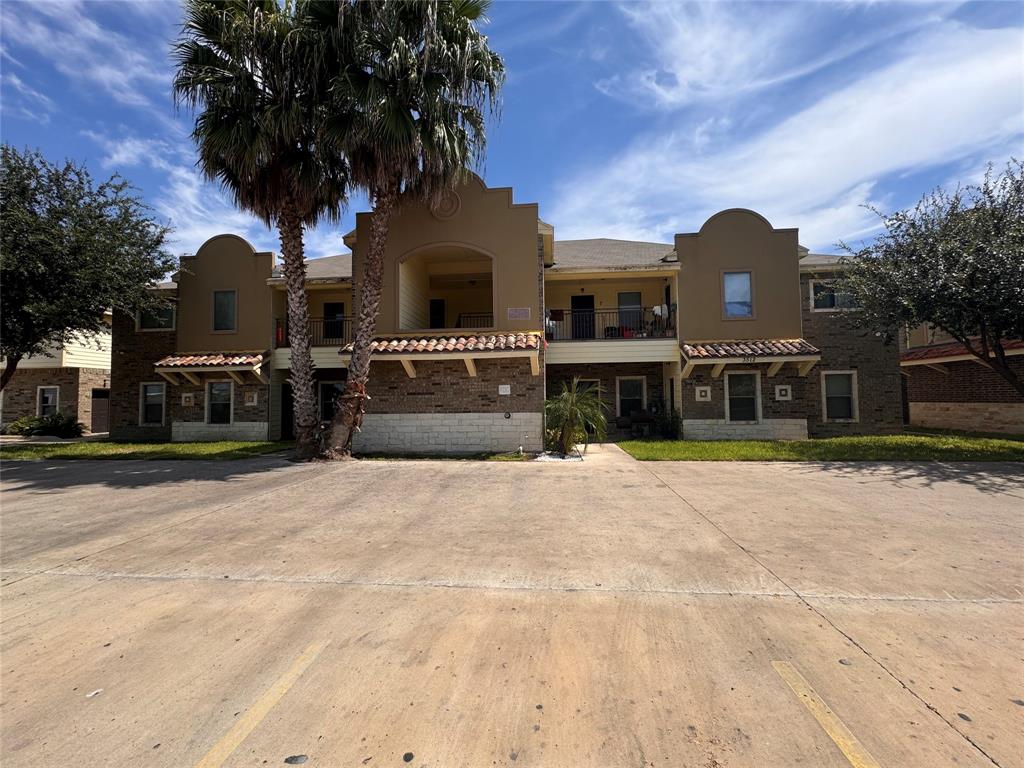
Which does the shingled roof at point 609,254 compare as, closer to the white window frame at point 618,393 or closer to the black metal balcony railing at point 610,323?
the black metal balcony railing at point 610,323

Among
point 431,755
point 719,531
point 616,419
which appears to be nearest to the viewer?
point 431,755

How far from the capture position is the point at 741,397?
16641 mm

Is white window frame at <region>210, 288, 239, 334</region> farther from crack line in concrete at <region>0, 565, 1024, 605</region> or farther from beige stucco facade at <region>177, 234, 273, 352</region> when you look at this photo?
crack line in concrete at <region>0, 565, 1024, 605</region>

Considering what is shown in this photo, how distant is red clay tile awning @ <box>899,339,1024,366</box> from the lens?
692 inches

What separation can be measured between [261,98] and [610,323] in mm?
13291

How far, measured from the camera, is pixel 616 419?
1867 centimetres

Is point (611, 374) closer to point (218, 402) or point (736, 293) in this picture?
point (736, 293)

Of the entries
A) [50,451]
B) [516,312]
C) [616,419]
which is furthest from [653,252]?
[50,451]

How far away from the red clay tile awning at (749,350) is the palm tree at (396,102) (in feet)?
29.4

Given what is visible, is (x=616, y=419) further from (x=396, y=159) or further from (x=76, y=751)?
(x=76, y=751)

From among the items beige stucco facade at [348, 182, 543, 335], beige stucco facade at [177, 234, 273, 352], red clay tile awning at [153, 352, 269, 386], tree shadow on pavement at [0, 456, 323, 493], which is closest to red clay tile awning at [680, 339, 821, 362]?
beige stucco facade at [348, 182, 543, 335]

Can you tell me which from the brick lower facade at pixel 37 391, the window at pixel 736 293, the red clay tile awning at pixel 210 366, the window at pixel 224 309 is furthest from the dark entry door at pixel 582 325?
the brick lower facade at pixel 37 391

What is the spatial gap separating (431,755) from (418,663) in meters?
0.84

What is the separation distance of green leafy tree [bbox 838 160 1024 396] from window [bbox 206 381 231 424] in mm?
20994
